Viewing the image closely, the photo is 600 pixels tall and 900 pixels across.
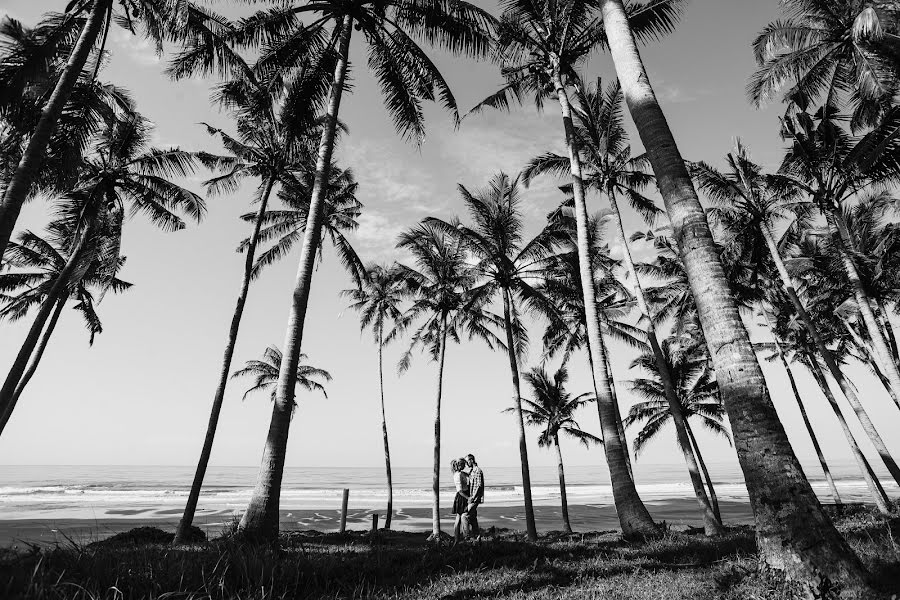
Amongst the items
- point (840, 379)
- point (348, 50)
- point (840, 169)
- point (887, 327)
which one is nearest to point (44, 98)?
point (348, 50)

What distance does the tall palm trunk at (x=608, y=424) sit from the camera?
8414 millimetres

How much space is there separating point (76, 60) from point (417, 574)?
941 cm

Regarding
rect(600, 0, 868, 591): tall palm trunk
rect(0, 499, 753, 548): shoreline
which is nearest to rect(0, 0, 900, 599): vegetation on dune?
rect(600, 0, 868, 591): tall palm trunk

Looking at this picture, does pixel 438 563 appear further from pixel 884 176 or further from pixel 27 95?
pixel 884 176

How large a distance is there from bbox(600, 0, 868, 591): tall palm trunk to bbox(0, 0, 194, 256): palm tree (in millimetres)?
8372

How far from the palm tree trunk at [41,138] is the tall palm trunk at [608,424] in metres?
10.0

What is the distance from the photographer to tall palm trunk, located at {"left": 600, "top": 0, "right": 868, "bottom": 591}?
3.23 metres

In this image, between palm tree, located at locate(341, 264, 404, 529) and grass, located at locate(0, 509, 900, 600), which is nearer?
grass, located at locate(0, 509, 900, 600)

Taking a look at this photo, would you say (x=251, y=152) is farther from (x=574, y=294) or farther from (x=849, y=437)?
(x=849, y=437)

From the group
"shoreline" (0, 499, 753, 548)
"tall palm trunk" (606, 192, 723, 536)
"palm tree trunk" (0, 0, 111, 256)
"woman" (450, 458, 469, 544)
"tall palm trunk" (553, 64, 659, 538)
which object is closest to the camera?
"palm tree trunk" (0, 0, 111, 256)

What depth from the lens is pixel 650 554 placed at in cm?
606

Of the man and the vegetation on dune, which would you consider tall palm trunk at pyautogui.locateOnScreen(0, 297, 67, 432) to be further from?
the man

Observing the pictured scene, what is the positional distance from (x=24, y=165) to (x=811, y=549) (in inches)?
403

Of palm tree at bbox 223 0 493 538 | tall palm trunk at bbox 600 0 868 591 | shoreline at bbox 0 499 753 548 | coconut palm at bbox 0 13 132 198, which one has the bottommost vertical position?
shoreline at bbox 0 499 753 548
